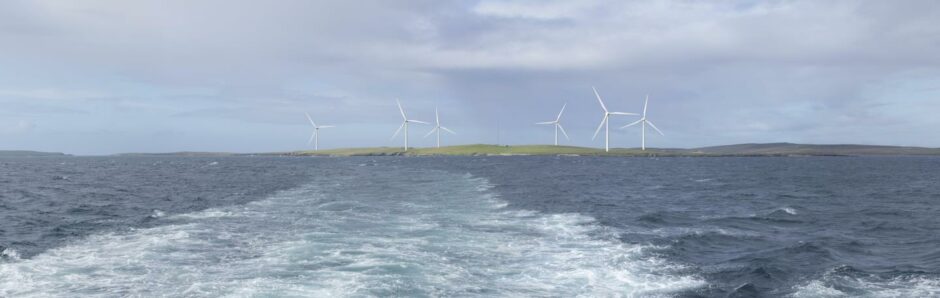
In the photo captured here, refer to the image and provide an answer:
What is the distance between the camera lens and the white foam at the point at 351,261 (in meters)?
22.6

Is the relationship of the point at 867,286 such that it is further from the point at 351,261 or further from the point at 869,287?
the point at 351,261

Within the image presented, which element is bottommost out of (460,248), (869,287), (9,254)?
(869,287)

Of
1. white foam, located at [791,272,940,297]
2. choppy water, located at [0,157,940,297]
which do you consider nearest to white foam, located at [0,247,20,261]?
choppy water, located at [0,157,940,297]

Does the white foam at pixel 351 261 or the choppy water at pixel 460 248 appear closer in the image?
the white foam at pixel 351 261

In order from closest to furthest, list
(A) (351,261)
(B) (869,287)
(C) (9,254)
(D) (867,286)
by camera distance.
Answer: (B) (869,287) → (D) (867,286) → (A) (351,261) → (C) (9,254)

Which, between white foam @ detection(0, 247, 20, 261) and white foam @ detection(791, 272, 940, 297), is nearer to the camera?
white foam @ detection(791, 272, 940, 297)

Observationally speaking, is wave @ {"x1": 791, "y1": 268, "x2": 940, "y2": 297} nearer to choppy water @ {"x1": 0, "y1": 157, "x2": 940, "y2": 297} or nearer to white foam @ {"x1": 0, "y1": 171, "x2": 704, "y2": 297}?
choppy water @ {"x1": 0, "y1": 157, "x2": 940, "y2": 297}

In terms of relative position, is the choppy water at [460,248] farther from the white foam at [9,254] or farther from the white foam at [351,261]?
the white foam at [9,254]

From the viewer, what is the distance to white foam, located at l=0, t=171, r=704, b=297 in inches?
891

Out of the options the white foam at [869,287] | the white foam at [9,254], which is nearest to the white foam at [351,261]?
the white foam at [9,254]

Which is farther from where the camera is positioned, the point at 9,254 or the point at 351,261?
the point at 9,254

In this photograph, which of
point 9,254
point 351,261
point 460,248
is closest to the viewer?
point 351,261

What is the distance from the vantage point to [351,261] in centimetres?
2686

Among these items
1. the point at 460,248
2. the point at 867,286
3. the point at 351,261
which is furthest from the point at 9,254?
the point at 867,286
